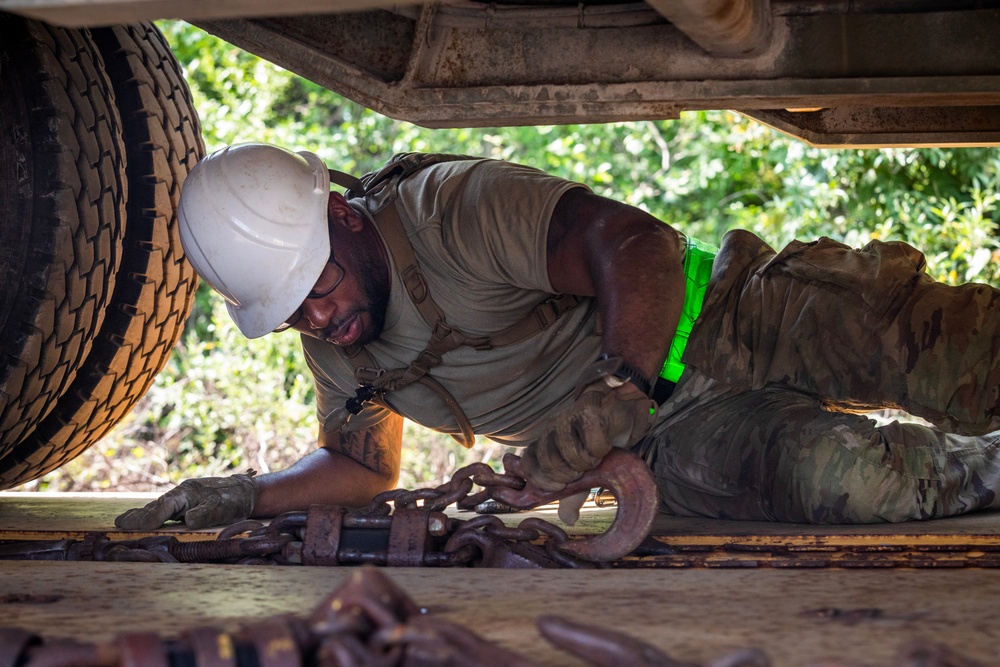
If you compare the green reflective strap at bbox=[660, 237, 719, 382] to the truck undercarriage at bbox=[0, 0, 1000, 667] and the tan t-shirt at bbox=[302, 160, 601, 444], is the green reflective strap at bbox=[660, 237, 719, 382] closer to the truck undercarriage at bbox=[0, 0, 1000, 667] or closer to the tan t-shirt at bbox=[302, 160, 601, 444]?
the tan t-shirt at bbox=[302, 160, 601, 444]

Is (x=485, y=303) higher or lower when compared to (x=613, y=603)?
higher

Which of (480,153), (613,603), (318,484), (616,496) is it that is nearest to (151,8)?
(613,603)

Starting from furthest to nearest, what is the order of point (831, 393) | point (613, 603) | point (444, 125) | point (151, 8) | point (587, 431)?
point (831, 393) < point (444, 125) < point (587, 431) < point (613, 603) < point (151, 8)

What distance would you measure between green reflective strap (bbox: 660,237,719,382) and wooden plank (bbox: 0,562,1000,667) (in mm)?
1146

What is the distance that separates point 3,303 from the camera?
2.54 meters

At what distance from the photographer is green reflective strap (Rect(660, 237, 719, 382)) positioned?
2916 mm

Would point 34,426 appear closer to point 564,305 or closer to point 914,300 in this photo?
point 564,305

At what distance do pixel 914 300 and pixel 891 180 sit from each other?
211 inches

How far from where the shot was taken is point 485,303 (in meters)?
2.88

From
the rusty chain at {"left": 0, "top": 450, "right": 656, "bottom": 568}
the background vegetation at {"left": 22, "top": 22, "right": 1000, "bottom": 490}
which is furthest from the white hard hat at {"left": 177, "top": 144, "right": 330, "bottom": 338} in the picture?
the background vegetation at {"left": 22, "top": 22, "right": 1000, "bottom": 490}

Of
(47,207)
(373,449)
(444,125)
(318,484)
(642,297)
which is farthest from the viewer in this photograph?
(373,449)

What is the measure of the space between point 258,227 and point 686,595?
A: 62.8 inches

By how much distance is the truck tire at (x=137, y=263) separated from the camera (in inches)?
114

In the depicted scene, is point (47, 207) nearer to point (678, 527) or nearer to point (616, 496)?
point (616, 496)
